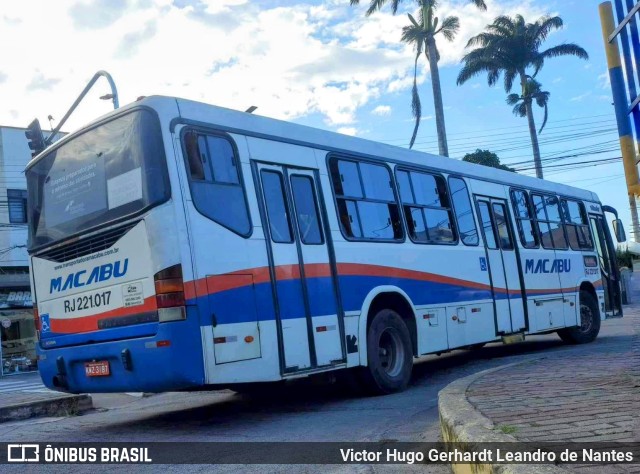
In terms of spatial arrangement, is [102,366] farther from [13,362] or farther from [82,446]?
[13,362]

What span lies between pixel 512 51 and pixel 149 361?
38500 mm

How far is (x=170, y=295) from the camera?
6668 mm

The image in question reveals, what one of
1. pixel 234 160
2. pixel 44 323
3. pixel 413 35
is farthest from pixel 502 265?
pixel 413 35

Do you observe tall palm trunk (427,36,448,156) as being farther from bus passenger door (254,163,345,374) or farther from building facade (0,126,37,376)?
bus passenger door (254,163,345,374)

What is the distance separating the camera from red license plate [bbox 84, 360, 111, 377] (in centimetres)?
→ 713

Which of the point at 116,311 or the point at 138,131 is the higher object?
the point at 138,131

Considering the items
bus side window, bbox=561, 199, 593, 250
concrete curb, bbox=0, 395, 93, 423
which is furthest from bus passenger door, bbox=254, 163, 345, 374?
bus side window, bbox=561, 199, 593, 250

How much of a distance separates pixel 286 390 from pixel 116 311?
394 cm

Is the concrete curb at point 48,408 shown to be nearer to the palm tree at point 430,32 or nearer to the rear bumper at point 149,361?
the rear bumper at point 149,361

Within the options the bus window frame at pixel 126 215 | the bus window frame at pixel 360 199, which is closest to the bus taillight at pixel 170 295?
the bus window frame at pixel 126 215

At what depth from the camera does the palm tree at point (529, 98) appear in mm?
41219

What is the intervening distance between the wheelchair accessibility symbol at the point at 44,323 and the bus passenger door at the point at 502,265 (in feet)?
22.5

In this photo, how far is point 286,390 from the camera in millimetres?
10398

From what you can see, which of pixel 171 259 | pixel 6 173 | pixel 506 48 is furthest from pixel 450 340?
pixel 506 48
